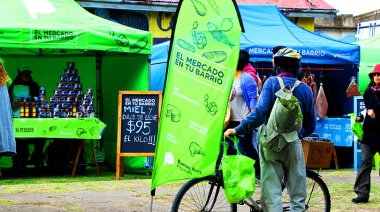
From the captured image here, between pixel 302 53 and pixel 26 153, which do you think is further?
pixel 302 53

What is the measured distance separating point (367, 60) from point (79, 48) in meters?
8.45

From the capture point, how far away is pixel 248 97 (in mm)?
8766

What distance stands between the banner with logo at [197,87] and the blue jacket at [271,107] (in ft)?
1.14

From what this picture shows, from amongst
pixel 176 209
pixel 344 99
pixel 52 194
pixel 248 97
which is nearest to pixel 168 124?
pixel 176 209

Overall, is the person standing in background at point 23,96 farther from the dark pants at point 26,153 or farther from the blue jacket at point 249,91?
the blue jacket at point 249,91

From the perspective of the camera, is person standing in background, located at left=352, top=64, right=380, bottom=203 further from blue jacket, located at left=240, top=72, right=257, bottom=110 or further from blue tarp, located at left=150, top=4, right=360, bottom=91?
blue tarp, located at left=150, top=4, right=360, bottom=91

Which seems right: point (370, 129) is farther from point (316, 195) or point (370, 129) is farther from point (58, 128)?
point (58, 128)

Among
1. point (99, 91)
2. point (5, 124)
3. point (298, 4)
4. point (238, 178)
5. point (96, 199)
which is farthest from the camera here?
point (298, 4)

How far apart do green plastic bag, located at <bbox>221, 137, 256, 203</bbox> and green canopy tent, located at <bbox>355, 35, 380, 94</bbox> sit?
40.6ft

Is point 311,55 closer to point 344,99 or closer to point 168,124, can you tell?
point 344,99

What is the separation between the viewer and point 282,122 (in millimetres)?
7051

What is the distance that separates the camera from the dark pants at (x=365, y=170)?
10.5 metres

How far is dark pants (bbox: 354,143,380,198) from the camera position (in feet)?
34.6

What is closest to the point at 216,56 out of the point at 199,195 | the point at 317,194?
the point at 199,195
